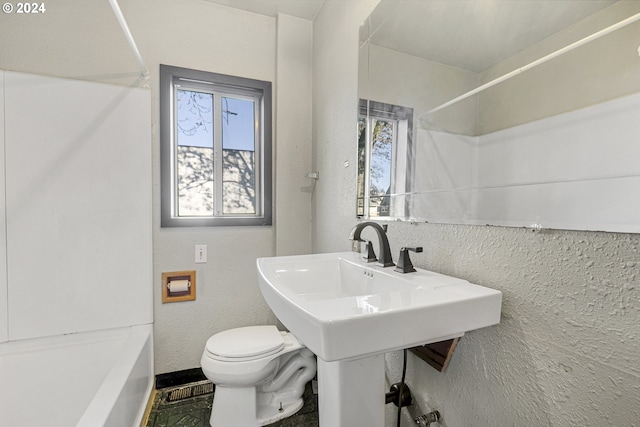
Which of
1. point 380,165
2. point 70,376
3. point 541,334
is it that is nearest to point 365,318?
point 541,334

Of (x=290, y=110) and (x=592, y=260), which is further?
(x=290, y=110)

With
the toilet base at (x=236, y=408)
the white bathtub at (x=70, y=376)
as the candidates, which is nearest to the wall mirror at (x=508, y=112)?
the toilet base at (x=236, y=408)

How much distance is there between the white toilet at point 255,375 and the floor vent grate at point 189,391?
1.12 ft

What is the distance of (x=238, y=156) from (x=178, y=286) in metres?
0.94

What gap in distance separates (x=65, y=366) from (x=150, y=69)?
1.69m

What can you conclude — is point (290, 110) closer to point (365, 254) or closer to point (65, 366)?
point (365, 254)

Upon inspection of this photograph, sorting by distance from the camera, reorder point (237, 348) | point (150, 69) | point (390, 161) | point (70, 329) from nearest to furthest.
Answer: point (390, 161)
point (237, 348)
point (70, 329)
point (150, 69)

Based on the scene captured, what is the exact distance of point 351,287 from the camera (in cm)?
103

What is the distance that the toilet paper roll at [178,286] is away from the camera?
5.48 feet

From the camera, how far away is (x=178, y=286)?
5.51ft

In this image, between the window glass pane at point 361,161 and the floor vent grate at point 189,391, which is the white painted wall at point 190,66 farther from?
the window glass pane at point 361,161

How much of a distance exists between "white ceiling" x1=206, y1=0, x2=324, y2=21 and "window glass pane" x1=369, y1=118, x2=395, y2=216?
1112 mm

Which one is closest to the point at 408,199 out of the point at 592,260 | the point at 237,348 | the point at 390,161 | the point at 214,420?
the point at 390,161

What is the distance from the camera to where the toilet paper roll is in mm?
1671
